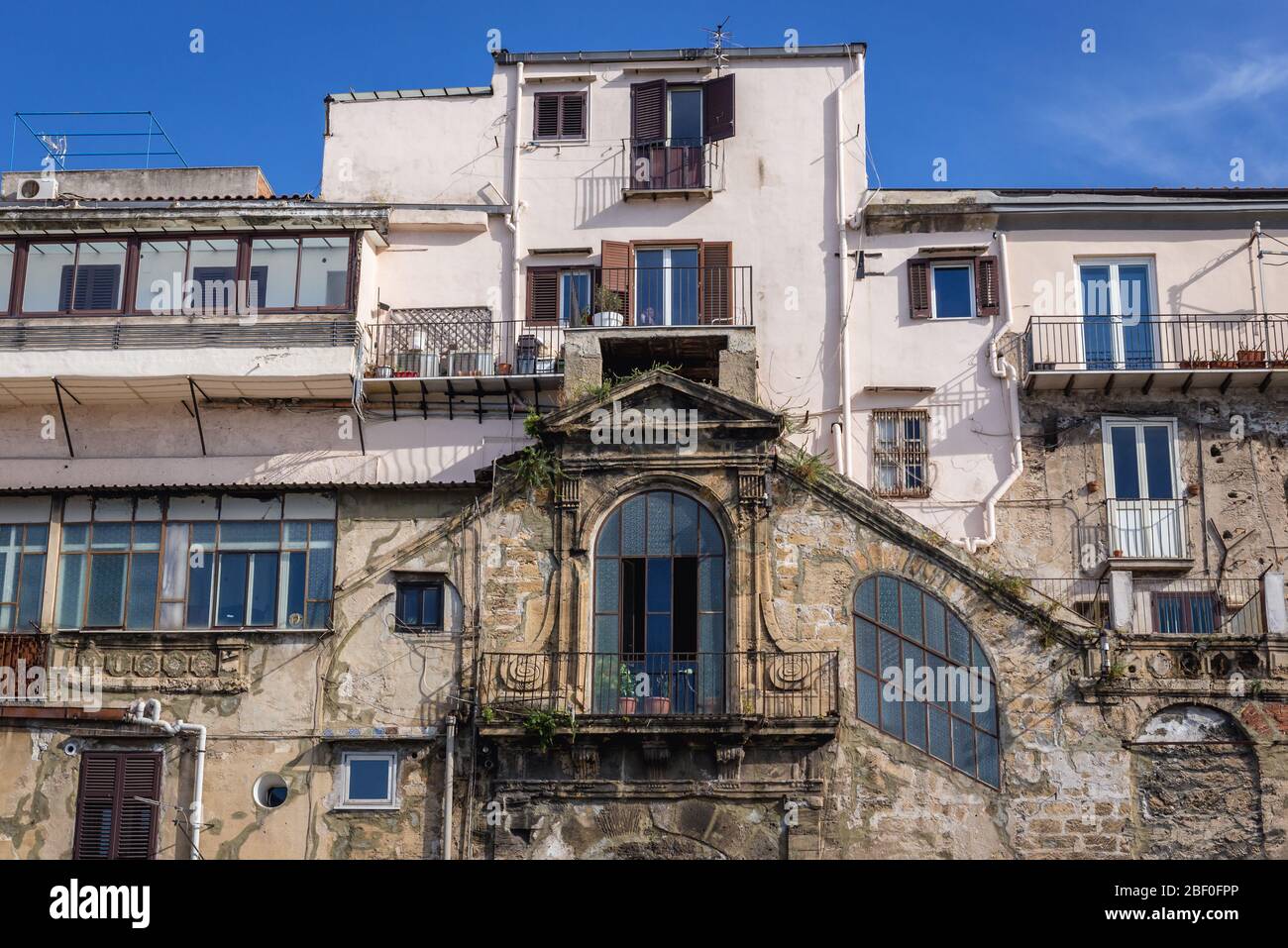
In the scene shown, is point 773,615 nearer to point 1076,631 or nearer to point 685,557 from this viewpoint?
point 685,557

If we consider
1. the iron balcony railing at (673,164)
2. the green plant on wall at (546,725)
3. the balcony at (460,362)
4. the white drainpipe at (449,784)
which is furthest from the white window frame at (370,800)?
the iron balcony railing at (673,164)

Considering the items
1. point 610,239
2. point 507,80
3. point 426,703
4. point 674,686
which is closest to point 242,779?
point 426,703

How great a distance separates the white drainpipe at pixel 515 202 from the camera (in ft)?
115

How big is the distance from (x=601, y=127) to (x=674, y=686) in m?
12.9

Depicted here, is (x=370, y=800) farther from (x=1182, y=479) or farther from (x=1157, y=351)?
(x=1157, y=351)

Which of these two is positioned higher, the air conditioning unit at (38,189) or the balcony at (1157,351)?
the air conditioning unit at (38,189)

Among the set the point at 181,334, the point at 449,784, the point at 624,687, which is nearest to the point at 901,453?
the point at 624,687

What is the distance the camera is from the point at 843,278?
113 ft

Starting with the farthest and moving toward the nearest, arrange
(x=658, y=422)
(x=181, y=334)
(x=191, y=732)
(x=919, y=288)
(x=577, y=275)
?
1. (x=577, y=275)
2. (x=919, y=288)
3. (x=181, y=334)
4. (x=658, y=422)
5. (x=191, y=732)

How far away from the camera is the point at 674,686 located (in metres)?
28.4

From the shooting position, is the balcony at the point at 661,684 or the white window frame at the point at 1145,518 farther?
the white window frame at the point at 1145,518

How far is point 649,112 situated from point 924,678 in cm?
1372

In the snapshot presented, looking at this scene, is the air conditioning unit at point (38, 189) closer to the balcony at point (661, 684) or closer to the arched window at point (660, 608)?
the arched window at point (660, 608)
